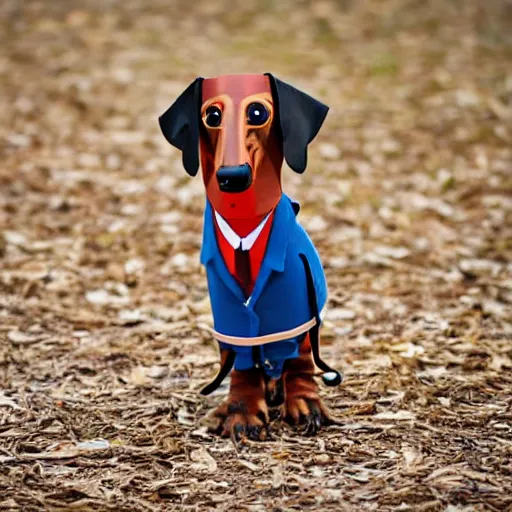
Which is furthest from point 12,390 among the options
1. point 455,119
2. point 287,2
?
point 287,2

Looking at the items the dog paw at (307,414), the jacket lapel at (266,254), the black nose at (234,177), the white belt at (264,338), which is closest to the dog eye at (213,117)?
the black nose at (234,177)

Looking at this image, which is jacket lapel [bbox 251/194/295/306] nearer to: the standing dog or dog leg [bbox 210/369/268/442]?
the standing dog

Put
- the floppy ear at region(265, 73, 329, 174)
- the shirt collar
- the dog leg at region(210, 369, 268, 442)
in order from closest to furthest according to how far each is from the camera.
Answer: the floppy ear at region(265, 73, 329, 174) < the shirt collar < the dog leg at region(210, 369, 268, 442)

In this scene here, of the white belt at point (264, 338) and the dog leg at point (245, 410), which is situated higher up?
the white belt at point (264, 338)

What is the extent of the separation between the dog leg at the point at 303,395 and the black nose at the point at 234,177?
63 cm

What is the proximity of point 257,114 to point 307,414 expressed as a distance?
3.38 feet

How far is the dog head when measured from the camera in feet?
9.27

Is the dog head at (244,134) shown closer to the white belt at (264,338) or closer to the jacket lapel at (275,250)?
the jacket lapel at (275,250)

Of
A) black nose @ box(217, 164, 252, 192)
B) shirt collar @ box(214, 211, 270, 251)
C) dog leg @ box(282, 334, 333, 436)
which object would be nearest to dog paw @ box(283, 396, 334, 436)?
dog leg @ box(282, 334, 333, 436)

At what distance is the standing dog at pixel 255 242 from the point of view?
2875mm

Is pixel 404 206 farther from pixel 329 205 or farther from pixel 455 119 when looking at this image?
pixel 455 119

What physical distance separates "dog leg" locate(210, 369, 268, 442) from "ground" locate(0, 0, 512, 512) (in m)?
0.06

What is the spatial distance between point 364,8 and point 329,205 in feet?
13.6

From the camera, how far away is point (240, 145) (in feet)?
9.21
